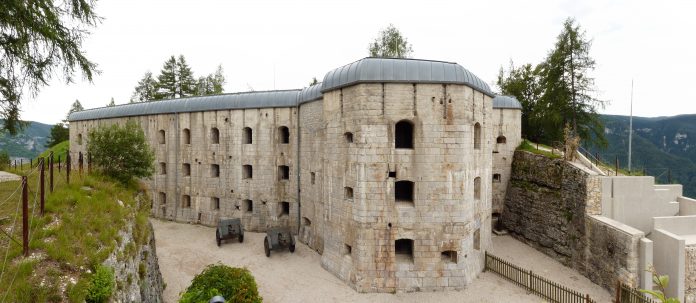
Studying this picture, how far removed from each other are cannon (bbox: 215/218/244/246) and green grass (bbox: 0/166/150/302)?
6325 mm

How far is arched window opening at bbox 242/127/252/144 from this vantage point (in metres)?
21.5

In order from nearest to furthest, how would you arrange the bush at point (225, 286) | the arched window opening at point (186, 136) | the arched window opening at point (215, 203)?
1. the bush at point (225, 286)
2. the arched window opening at point (215, 203)
3. the arched window opening at point (186, 136)

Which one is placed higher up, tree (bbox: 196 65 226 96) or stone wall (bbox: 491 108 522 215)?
tree (bbox: 196 65 226 96)

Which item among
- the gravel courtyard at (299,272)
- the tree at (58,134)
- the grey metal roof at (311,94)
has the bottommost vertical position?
the gravel courtyard at (299,272)

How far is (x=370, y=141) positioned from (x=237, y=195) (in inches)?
473

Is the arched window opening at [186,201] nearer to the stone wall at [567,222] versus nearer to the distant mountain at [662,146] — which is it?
the stone wall at [567,222]


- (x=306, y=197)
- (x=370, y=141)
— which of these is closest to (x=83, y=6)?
(x=370, y=141)

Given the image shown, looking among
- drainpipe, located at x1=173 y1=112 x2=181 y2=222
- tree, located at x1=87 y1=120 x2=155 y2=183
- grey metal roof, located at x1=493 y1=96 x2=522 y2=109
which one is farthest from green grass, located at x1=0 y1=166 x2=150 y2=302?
grey metal roof, located at x1=493 y1=96 x2=522 y2=109

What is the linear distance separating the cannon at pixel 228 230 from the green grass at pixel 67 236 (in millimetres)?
6325

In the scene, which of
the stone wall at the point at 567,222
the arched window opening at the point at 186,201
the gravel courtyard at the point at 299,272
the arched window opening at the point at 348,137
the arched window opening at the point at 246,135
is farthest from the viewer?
the arched window opening at the point at 186,201

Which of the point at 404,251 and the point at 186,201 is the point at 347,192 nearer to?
the point at 404,251

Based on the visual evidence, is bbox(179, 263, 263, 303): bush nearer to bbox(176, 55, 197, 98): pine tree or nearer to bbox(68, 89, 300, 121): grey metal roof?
bbox(68, 89, 300, 121): grey metal roof

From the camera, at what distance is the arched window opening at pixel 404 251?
1386cm

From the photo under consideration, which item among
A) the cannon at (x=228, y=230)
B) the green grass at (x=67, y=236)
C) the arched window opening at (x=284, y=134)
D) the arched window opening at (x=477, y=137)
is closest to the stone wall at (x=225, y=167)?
the arched window opening at (x=284, y=134)
